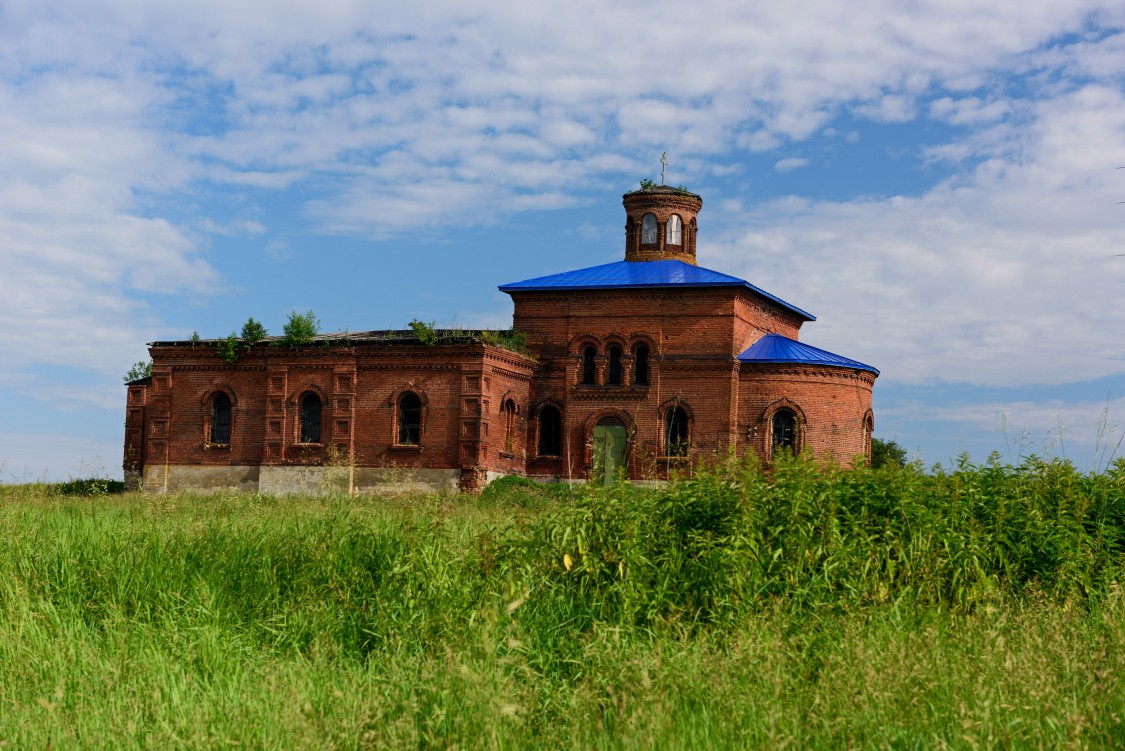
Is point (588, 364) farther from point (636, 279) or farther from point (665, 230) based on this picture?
point (665, 230)

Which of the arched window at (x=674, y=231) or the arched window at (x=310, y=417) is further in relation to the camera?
the arched window at (x=674, y=231)

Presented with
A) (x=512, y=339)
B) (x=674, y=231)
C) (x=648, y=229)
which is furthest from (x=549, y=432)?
(x=674, y=231)

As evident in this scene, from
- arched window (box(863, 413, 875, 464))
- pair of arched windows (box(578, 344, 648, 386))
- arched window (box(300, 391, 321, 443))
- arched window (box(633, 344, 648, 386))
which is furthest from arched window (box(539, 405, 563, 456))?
arched window (box(863, 413, 875, 464))

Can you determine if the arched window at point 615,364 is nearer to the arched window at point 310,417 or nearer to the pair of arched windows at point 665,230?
the pair of arched windows at point 665,230

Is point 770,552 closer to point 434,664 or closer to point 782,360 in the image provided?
point 434,664

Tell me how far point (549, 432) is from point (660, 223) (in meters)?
7.73

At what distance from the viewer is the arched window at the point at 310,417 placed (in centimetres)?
2817

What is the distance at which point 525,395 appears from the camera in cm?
2895

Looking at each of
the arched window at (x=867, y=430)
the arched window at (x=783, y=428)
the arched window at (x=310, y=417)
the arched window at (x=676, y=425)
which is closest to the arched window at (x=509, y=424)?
the arched window at (x=676, y=425)

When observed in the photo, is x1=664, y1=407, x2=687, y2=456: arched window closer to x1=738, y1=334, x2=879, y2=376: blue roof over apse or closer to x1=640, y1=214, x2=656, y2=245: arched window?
x1=738, y1=334, x2=879, y2=376: blue roof over apse

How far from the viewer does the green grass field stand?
5.35 m

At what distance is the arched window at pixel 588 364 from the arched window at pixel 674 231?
17.5ft

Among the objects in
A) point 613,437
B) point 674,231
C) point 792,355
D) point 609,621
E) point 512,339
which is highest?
point 674,231

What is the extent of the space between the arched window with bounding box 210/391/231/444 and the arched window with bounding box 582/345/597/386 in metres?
9.76
